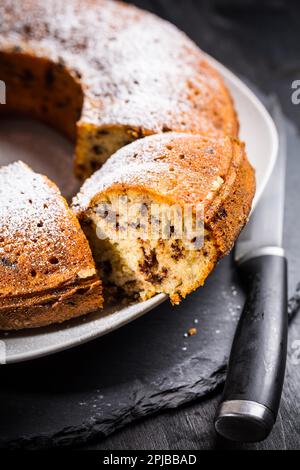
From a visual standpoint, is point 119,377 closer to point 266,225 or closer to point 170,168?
point 170,168

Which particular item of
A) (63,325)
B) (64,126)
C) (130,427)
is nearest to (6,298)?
(63,325)

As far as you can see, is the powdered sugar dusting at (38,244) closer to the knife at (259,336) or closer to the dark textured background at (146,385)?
the dark textured background at (146,385)

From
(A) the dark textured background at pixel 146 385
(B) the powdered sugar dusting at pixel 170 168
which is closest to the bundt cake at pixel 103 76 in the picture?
(B) the powdered sugar dusting at pixel 170 168

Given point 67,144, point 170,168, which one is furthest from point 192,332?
point 67,144

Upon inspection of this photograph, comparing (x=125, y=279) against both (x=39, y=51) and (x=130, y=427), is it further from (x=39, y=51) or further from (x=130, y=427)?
(x=39, y=51)

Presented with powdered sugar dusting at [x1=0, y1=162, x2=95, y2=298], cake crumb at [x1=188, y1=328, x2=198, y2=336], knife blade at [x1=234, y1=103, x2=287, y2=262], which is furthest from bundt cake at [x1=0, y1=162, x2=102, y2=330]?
knife blade at [x1=234, y1=103, x2=287, y2=262]

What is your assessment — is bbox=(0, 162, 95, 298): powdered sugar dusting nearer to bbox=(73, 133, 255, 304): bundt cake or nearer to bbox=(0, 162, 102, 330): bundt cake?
bbox=(0, 162, 102, 330): bundt cake
